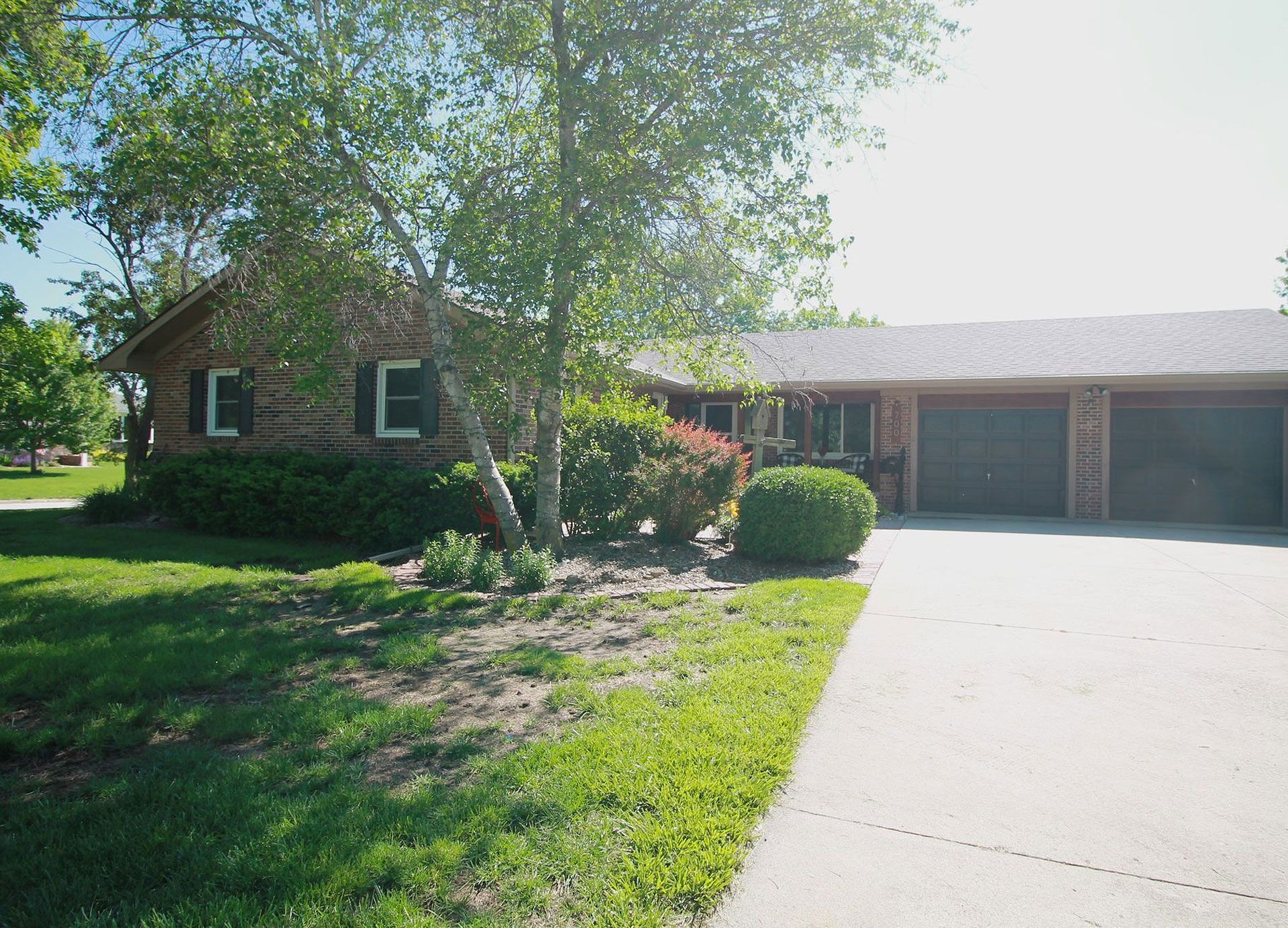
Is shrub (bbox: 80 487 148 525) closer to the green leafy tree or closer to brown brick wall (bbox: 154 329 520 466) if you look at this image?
brown brick wall (bbox: 154 329 520 466)

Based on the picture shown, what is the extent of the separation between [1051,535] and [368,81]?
430 inches

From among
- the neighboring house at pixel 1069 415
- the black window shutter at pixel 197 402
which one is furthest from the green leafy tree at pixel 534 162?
the black window shutter at pixel 197 402

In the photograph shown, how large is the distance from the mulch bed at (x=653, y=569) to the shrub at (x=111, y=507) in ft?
23.4

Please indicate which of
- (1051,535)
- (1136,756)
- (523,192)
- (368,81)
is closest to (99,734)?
(1136,756)

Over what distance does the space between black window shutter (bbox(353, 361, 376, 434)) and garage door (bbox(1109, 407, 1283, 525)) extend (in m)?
Answer: 13.3

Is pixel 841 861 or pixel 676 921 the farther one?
pixel 841 861

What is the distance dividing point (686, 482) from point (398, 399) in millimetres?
5615

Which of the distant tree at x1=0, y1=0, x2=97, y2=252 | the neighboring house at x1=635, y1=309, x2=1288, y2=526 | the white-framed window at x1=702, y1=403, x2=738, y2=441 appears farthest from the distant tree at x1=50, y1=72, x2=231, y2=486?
the white-framed window at x1=702, y1=403, x2=738, y2=441

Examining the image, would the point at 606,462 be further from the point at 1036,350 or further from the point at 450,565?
the point at 1036,350

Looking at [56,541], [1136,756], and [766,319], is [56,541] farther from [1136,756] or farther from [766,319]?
[1136,756]

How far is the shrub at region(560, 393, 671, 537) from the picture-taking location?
9.41 m

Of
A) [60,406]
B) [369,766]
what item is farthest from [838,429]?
[60,406]

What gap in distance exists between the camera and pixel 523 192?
7594mm

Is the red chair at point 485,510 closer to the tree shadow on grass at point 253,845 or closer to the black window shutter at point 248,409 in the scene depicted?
the tree shadow on grass at point 253,845
